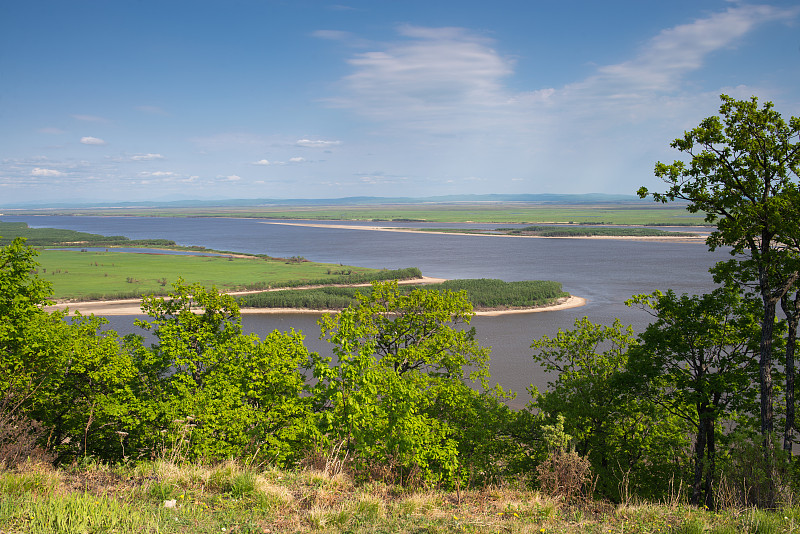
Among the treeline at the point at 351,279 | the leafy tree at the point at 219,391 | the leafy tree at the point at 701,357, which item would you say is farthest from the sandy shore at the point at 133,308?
the leafy tree at the point at 219,391

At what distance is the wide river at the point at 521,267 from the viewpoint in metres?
41.0

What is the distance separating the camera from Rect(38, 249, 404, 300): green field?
209ft

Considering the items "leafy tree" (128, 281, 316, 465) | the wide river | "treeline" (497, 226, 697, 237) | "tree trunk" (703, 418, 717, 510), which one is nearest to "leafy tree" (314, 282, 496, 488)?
"leafy tree" (128, 281, 316, 465)

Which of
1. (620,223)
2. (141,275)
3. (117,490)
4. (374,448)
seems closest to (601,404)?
(374,448)

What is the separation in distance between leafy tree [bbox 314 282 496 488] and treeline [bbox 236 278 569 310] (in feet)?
120

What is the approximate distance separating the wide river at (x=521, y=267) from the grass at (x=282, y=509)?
1900 cm

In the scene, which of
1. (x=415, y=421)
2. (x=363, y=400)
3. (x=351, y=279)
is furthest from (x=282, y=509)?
(x=351, y=279)

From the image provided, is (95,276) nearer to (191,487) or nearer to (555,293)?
(555,293)

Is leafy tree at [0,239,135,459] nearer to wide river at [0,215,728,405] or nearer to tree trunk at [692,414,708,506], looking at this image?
tree trunk at [692,414,708,506]

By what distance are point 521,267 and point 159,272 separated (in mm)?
55549

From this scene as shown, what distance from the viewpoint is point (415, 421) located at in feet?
37.1

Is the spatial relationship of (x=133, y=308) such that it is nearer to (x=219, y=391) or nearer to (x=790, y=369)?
(x=219, y=391)

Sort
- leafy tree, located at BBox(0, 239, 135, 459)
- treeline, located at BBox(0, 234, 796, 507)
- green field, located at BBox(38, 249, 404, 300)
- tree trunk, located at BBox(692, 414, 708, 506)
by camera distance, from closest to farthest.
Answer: treeline, located at BBox(0, 234, 796, 507) < tree trunk, located at BBox(692, 414, 708, 506) < leafy tree, located at BBox(0, 239, 135, 459) < green field, located at BBox(38, 249, 404, 300)

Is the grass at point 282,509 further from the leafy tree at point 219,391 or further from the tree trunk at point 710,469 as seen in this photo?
the tree trunk at point 710,469
